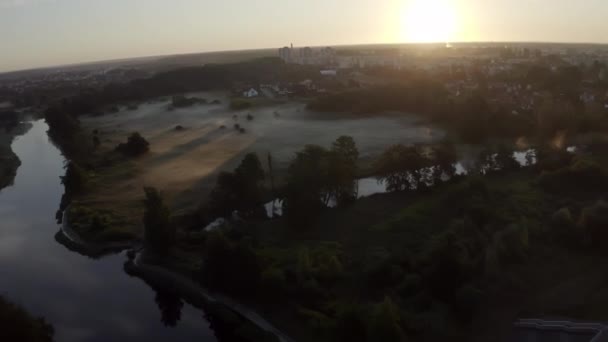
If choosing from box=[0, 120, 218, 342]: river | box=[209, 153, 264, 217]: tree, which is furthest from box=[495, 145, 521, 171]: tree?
box=[0, 120, 218, 342]: river

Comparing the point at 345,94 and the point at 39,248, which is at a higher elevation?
the point at 345,94

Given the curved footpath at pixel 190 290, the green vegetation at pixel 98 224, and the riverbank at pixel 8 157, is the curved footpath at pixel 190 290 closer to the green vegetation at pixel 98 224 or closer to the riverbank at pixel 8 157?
the green vegetation at pixel 98 224

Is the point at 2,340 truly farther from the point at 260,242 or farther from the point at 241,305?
the point at 260,242

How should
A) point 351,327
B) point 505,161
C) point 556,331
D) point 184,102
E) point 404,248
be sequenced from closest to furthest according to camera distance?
point 556,331 < point 351,327 < point 404,248 < point 505,161 < point 184,102

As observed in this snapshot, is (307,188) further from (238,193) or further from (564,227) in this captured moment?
(564,227)

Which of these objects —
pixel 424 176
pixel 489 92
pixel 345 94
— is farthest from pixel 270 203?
pixel 489 92

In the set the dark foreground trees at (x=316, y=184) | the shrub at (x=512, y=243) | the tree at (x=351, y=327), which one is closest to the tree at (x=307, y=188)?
the dark foreground trees at (x=316, y=184)

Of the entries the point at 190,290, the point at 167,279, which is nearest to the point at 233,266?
the point at 190,290
